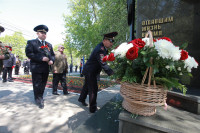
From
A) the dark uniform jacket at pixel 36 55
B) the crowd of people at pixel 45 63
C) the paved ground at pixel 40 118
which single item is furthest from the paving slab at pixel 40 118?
the dark uniform jacket at pixel 36 55

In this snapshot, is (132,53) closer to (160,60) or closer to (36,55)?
(160,60)

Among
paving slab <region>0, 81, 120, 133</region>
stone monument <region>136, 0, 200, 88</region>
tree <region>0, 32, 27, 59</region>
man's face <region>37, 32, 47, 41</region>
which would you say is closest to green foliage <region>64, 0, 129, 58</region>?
stone monument <region>136, 0, 200, 88</region>

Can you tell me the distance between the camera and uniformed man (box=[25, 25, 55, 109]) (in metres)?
3.13

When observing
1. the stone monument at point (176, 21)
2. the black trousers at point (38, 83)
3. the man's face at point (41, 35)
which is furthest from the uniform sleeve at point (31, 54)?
the stone monument at point (176, 21)

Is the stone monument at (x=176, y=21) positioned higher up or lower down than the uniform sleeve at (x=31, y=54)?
higher up

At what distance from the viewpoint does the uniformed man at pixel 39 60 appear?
313 centimetres

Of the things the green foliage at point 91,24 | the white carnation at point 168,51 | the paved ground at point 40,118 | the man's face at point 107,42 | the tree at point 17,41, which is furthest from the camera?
the tree at point 17,41

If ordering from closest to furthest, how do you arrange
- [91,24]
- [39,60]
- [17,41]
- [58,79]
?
1. [39,60]
2. [58,79]
3. [91,24]
4. [17,41]

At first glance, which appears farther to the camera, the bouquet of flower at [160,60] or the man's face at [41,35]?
the man's face at [41,35]

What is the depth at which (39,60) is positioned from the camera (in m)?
3.08

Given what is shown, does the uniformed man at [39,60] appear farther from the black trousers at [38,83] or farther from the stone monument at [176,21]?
the stone monument at [176,21]

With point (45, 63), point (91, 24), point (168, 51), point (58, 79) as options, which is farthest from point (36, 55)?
point (91, 24)

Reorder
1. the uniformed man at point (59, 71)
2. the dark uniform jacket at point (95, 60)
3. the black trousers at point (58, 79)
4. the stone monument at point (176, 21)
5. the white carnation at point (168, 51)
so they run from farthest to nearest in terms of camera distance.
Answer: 1. the black trousers at point (58, 79)
2. the uniformed man at point (59, 71)
3. the stone monument at point (176, 21)
4. the dark uniform jacket at point (95, 60)
5. the white carnation at point (168, 51)

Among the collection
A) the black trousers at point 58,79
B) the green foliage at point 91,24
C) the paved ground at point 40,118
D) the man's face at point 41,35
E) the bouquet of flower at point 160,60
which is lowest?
the paved ground at point 40,118
